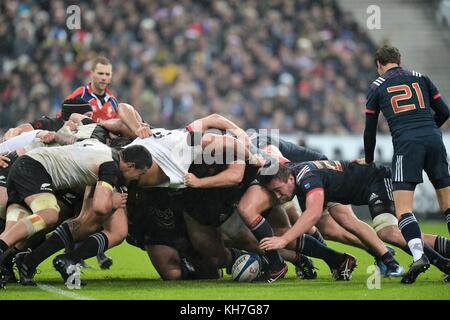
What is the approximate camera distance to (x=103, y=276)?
30.1 feet

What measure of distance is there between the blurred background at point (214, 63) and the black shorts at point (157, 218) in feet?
27.7

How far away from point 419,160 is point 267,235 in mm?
1509

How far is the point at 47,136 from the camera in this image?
904cm

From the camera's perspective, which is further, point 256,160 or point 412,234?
point 256,160

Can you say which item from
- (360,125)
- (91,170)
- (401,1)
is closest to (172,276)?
(91,170)

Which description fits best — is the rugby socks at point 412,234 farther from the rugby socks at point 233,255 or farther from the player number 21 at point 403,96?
the rugby socks at point 233,255

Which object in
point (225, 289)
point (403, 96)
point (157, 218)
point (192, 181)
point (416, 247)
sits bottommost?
point (225, 289)

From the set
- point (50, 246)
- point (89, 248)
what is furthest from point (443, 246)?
point (50, 246)

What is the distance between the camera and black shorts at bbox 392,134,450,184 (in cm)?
787

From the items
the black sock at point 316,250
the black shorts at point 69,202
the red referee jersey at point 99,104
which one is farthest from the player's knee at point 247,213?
the red referee jersey at point 99,104

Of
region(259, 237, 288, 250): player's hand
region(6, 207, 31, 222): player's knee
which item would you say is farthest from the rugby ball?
region(6, 207, 31, 222): player's knee

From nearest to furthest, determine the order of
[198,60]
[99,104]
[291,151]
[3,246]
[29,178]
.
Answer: [3,246] → [29,178] → [291,151] → [99,104] → [198,60]

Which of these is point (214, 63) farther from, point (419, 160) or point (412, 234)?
point (412, 234)

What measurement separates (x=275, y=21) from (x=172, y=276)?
1221cm
